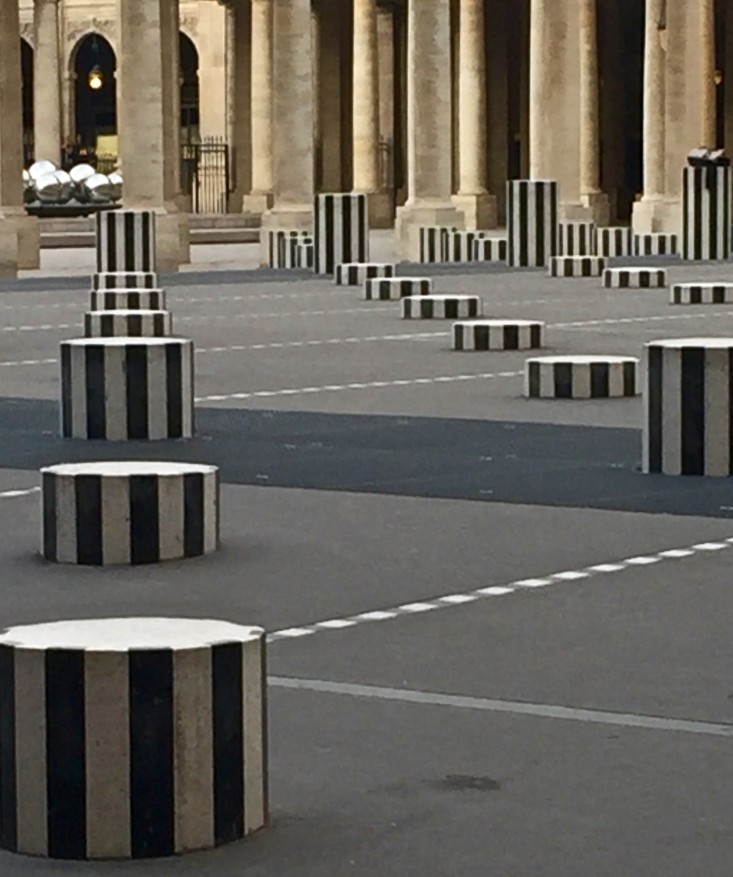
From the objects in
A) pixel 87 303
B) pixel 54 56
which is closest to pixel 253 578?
pixel 87 303

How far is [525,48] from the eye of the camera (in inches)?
2734

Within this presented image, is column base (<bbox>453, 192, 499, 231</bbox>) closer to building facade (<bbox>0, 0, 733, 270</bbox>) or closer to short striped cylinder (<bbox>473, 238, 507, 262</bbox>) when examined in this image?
building facade (<bbox>0, 0, 733, 270</bbox>)

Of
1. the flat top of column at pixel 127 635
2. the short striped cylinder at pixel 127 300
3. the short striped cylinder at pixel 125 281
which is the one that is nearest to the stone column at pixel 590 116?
the short striped cylinder at pixel 125 281

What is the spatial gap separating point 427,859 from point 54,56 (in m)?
60.4

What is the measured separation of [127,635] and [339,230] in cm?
3184

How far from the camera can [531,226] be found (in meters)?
40.9

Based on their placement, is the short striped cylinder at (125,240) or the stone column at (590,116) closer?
the short striped cylinder at (125,240)

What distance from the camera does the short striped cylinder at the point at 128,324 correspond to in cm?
1981

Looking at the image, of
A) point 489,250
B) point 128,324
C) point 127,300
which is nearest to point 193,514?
point 128,324

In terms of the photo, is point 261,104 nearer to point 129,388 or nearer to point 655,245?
point 655,245

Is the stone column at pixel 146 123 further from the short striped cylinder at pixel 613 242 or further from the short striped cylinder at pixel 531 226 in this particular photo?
the short striped cylinder at pixel 613 242

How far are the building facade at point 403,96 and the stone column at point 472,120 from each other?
0.05 meters

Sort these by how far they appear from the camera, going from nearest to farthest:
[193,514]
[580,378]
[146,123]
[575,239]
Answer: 1. [193,514]
2. [580,378]
3. [146,123]
4. [575,239]

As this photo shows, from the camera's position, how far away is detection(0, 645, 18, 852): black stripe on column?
18.7ft
